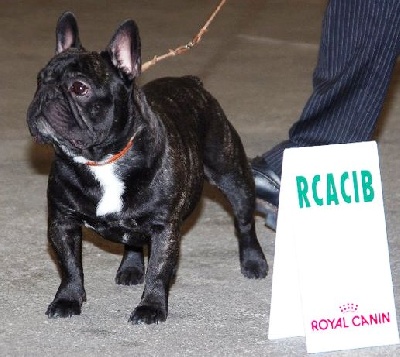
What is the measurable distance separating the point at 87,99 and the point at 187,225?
1655 mm

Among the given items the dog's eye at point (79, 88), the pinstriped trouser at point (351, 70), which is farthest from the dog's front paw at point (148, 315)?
the pinstriped trouser at point (351, 70)

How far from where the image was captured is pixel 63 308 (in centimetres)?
454

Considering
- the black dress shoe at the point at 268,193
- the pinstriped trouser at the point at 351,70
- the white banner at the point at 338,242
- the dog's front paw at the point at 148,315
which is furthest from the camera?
the black dress shoe at the point at 268,193

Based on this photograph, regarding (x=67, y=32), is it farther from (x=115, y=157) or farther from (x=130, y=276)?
(x=130, y=276)

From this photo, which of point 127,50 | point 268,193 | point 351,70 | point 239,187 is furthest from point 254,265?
point 127,50

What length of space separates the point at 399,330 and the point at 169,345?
86 centimetres

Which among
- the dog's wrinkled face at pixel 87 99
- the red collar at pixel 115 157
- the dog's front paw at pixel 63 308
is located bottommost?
the dog's front paw at pixel 63 308

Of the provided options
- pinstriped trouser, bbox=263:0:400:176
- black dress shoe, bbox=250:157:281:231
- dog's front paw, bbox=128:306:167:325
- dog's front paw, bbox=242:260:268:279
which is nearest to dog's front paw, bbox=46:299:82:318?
dog's front paw, bbox=128:306:167:325

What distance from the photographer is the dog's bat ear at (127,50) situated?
4.32 meters

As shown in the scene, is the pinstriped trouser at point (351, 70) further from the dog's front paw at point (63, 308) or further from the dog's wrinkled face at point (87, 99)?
the dog's front paw at point (63, 308)

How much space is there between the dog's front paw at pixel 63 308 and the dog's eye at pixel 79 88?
87 cm

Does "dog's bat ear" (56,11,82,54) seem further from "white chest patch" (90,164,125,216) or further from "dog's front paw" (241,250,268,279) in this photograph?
"dog's front paw" (241,250,268,279)

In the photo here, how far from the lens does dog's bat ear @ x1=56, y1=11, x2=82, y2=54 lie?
448 cm

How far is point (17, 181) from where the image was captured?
6488 millimetres
